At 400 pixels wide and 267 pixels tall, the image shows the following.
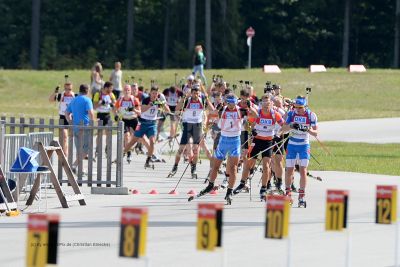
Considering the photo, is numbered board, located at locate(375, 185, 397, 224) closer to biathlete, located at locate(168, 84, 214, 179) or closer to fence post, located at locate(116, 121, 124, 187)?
fence post, located at locate(116, 121, 124, 187)

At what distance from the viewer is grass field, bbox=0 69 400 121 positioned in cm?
4903

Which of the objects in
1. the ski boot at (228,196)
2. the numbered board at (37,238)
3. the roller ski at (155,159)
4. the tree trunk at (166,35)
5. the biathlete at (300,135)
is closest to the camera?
the numbered board at (37,238)

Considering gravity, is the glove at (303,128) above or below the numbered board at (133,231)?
above

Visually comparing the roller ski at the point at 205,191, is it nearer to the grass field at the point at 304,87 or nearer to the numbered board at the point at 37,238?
the numbered board at the point at 37,238

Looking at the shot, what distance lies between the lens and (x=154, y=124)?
28.2m

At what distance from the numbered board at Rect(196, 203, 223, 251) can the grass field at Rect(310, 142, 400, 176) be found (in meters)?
17.0

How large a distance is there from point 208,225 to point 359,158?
21.1 m

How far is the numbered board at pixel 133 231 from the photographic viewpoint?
9031 mm

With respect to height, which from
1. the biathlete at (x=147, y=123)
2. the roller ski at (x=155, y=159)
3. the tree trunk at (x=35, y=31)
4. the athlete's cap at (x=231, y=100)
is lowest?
the roller ski at (x=155, y=159)

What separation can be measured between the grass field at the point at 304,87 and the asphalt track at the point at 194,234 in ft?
84.4

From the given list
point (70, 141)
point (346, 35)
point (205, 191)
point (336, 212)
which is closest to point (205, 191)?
point (205, 191)

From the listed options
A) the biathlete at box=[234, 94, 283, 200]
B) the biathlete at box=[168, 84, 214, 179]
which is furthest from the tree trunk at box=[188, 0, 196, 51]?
the biathlete at box=[234, 94, 283, 200]

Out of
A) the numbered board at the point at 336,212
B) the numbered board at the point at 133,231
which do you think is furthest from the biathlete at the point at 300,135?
the numbered board at the point at 133,231

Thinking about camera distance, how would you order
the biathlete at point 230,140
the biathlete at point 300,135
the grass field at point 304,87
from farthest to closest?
the grass field at point 304,87, the biathlete at point 230,140, the biathlete at point 300,135
